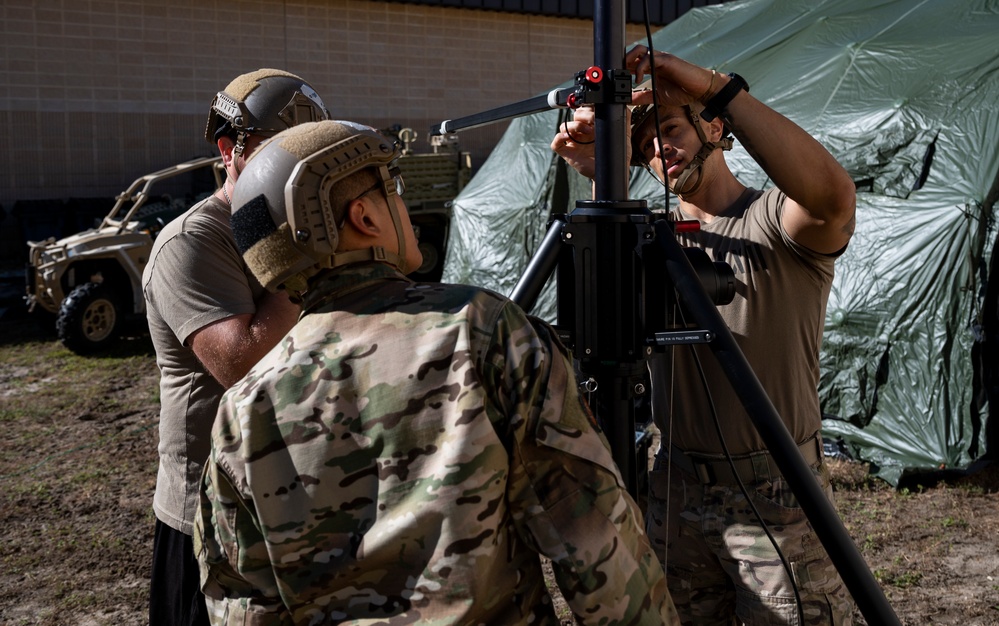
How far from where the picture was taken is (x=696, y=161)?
8.29 ft

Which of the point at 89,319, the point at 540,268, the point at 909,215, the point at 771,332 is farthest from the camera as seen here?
the point at 89,319

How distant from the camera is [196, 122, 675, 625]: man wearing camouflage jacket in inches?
56.1

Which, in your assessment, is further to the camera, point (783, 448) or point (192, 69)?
point (192, 69)

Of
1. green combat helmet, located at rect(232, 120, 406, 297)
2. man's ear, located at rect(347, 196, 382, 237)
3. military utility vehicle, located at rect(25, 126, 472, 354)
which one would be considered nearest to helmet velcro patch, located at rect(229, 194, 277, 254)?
green combat helmet, located at rect(232, 120, 406, 297)

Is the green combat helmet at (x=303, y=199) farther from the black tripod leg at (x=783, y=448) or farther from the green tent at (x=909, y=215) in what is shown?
the green tent at (x=909, y=215)

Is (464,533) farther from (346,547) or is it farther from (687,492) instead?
(687,492)

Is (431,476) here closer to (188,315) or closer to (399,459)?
(399,459)

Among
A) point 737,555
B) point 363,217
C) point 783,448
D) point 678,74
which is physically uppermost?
point 678,74

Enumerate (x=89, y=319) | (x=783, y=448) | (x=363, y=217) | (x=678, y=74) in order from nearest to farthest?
(x=363, y=217) < (x=783, y=448) < (x=678, y=74) < (x=89, y=319)

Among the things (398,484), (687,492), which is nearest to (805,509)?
(398,484)

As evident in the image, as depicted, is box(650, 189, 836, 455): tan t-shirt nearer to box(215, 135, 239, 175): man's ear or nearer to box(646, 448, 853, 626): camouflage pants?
box(646, 448, 853, 626): camouflage pants

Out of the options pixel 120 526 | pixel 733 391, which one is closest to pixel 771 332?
pixel 733 391

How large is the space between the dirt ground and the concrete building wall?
25.3 ft

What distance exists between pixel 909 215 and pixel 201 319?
182 inches
